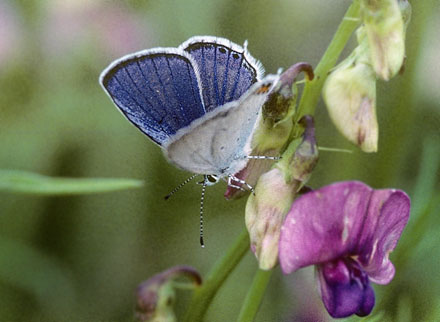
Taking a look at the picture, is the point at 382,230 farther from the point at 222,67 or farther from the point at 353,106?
the point at 222,67

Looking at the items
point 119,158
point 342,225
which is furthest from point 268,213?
point 119,158

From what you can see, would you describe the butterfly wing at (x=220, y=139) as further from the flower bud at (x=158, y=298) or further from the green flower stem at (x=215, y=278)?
the flower bud at (x=158, y=298)

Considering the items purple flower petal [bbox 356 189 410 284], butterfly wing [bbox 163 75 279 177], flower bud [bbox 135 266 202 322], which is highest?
butterfly wing [bbox 163 75 279 177]

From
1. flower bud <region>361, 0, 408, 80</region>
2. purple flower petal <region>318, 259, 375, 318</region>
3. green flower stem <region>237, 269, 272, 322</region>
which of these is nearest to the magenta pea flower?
purple flower petal <region>318, 259, 375, 318</region>

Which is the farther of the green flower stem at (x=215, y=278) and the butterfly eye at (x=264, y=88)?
the green flower stem at (x=215, y=278)

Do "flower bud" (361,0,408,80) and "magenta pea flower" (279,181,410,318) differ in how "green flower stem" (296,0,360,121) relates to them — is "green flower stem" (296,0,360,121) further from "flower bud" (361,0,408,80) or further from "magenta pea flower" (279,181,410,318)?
"magenta pea flower" (279,181,410,318)

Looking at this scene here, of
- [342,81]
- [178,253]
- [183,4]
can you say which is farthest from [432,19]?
[342,81]

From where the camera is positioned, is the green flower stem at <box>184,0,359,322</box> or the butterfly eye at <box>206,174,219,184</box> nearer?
the green flower stem at <box>184,0,359,322</box>

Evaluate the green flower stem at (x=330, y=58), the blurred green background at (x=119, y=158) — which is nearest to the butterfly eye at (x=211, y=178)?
the green flower stem at (x=330, y=58)

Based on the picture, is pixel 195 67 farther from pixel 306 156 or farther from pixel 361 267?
pixel 361 267
